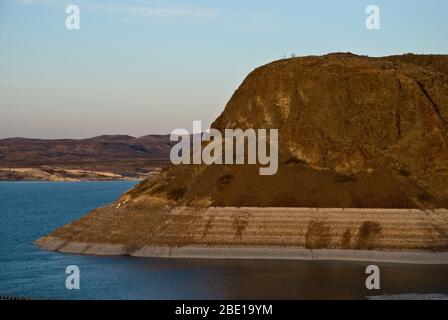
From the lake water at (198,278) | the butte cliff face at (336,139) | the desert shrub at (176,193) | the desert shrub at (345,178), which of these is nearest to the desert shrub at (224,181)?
the butte cliff face at (336,139)

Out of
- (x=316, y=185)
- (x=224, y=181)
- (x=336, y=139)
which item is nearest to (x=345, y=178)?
(x=316, y=185)

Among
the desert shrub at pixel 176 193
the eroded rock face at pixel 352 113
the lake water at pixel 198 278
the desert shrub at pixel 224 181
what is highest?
the eroded rock face at pixel 352 113

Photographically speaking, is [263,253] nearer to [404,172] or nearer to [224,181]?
[224,181]

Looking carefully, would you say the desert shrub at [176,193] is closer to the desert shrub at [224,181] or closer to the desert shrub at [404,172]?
the desert shrub at [224,181]

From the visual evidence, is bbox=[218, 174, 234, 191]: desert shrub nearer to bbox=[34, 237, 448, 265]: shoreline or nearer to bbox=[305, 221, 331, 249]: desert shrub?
bbox=[34, 237, 448, 265]: shoreline
